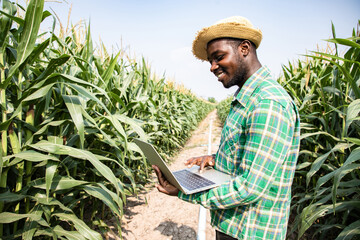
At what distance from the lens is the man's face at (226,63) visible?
1.09 meters

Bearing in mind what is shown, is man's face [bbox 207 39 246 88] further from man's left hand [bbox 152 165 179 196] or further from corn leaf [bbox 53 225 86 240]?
corn leaf [bbox 53 225 86 240]

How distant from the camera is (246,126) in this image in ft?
3.18

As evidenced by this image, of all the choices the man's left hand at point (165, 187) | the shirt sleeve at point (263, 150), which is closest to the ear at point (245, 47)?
the shirt sleeve at point (263, 150)

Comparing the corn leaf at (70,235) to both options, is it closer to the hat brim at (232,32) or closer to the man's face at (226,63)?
the man's face at (226,63)

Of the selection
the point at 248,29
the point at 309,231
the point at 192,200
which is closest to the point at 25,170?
the point at 192,200

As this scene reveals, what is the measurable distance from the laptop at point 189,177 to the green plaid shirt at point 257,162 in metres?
0.04

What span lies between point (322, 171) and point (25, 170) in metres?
2.73

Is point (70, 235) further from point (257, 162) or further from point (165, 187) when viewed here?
point (257, 162)

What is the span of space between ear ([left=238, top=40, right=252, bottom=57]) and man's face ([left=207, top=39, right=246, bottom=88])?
22 millimetres

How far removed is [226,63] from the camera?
1094 mm

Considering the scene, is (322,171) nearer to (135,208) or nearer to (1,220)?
(135,208)

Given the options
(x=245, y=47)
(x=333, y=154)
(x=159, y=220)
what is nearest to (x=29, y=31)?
(x=245, y=47)

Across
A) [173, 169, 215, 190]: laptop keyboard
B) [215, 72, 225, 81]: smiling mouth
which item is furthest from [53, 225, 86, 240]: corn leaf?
[215, 72, 225, 81]: smiling mouth

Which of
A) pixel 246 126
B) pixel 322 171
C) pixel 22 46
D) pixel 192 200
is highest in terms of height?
pixel 22 46
